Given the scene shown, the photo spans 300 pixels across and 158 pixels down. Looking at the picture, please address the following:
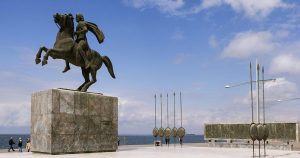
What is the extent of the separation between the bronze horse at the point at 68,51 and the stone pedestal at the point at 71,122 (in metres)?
1.28

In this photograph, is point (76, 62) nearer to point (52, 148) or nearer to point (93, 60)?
point (93, 60)

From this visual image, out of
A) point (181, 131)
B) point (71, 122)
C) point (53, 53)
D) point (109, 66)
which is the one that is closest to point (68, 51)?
point (53, 53)

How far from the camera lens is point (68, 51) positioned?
65.3 feet

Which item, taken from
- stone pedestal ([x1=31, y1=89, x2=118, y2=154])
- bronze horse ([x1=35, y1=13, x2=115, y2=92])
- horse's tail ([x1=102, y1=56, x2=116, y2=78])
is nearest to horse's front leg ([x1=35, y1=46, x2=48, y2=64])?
bronze horse ([x1=35, y1=13, x2=115, y2=92])

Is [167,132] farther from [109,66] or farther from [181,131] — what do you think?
[109,66]

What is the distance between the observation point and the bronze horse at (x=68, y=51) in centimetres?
1948

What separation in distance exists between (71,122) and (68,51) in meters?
3.33

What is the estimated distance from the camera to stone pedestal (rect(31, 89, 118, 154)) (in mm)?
18469

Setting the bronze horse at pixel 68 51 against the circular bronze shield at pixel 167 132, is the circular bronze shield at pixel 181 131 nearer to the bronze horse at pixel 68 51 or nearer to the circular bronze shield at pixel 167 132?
the circular bronze shield at pixel 167 132

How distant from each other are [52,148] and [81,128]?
1.86m

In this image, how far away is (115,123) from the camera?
70.2 feet

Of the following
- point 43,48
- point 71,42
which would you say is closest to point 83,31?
point 71,42

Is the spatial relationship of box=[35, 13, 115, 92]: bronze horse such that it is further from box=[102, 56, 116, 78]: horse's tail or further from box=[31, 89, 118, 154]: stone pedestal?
box=[31, 89, 118, 154]: stone pedestal

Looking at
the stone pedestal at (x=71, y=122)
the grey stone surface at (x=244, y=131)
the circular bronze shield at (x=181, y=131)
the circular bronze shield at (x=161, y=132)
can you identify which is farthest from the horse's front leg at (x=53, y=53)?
the grey stone surface at (x=244, y=131)
